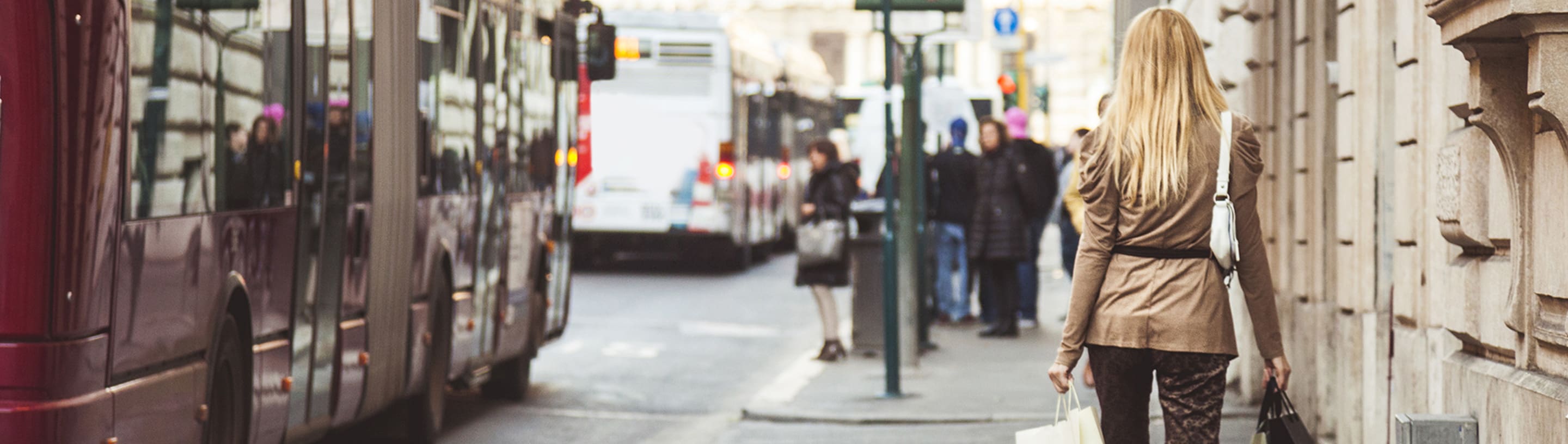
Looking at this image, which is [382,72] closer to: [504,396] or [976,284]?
[504,396]

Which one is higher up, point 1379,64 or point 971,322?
point 1379,64

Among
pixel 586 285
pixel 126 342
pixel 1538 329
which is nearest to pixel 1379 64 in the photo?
pixel 1538 329

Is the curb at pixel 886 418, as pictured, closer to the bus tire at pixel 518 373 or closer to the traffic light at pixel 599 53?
the bus tire at pixel 518 373

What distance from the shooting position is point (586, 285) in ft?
70.6

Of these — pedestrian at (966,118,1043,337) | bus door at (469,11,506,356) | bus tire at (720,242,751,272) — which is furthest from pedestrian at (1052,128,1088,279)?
bus tire at (720,242,751,272)

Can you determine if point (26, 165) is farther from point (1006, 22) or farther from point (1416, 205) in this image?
point (1006, 22)

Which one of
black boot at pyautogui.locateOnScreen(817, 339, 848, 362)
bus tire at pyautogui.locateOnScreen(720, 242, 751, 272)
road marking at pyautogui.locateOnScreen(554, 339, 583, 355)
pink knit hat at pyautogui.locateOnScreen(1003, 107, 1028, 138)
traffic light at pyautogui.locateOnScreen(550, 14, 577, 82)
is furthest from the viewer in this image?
bus tire at pyautogui.locateOnScreen(720, 242, 751, 272)

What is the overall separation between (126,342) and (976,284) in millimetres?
18598

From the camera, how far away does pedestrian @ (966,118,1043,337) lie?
15656mm

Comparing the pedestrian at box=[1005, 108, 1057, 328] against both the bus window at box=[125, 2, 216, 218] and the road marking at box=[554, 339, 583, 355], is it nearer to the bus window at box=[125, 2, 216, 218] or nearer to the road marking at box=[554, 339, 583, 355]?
the road marking at box=[554, 339, 583, 355]

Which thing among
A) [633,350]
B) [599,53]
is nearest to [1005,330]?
[633,350]

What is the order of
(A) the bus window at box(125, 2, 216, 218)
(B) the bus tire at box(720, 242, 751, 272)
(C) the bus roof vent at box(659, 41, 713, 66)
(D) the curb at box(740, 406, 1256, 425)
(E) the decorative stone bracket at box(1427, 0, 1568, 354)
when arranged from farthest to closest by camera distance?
(B) the bus tire at box(720, 242, 751, 272) → (C) the bus roof vent at box(659, 41, 713, 66) → (D) the curb at box(740, 406, 1256, 425) → (A) the bus window at box(125, 2, 216, 218) → (E) the decorative stone bracket at box(1427, 0, 1568, 354)

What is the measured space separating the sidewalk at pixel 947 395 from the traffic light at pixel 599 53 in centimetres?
214

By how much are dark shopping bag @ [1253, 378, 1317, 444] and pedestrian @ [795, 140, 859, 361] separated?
8594 millimetres
